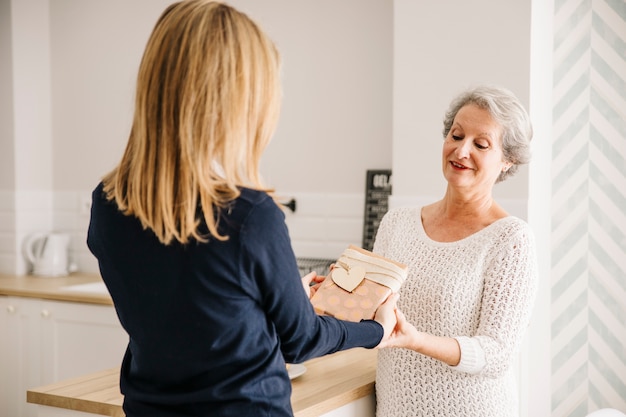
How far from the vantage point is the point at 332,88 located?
10.6 ft

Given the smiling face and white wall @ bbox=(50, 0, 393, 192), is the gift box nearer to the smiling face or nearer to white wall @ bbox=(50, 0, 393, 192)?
the smiling face

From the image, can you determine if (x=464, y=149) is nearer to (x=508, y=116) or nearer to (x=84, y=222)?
(x=508, y=116)

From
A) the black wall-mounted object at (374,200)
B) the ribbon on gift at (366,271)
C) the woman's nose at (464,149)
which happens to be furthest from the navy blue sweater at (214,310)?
the black wall-mounted object at (374,200)

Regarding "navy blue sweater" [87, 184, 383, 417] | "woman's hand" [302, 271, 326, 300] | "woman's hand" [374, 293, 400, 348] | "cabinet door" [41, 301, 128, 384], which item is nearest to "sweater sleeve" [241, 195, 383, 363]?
"navy blue sweater" [87, 184, 383, 417]

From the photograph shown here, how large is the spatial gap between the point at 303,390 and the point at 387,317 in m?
0.37

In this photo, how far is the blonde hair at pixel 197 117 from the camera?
1.00 metres

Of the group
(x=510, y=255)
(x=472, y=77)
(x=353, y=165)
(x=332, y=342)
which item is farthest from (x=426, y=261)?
(x=353, y=165)

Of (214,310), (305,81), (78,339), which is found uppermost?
(305,81)

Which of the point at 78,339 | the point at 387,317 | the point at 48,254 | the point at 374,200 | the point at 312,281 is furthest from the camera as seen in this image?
the point at 48,254

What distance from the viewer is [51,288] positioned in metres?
3.36

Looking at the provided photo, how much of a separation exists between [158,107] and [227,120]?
100 mm

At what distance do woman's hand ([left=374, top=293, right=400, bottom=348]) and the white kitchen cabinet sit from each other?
192 cm

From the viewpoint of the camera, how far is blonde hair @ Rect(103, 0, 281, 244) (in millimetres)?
999

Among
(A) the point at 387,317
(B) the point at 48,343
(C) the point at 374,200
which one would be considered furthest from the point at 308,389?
(B) the point at 48,343
